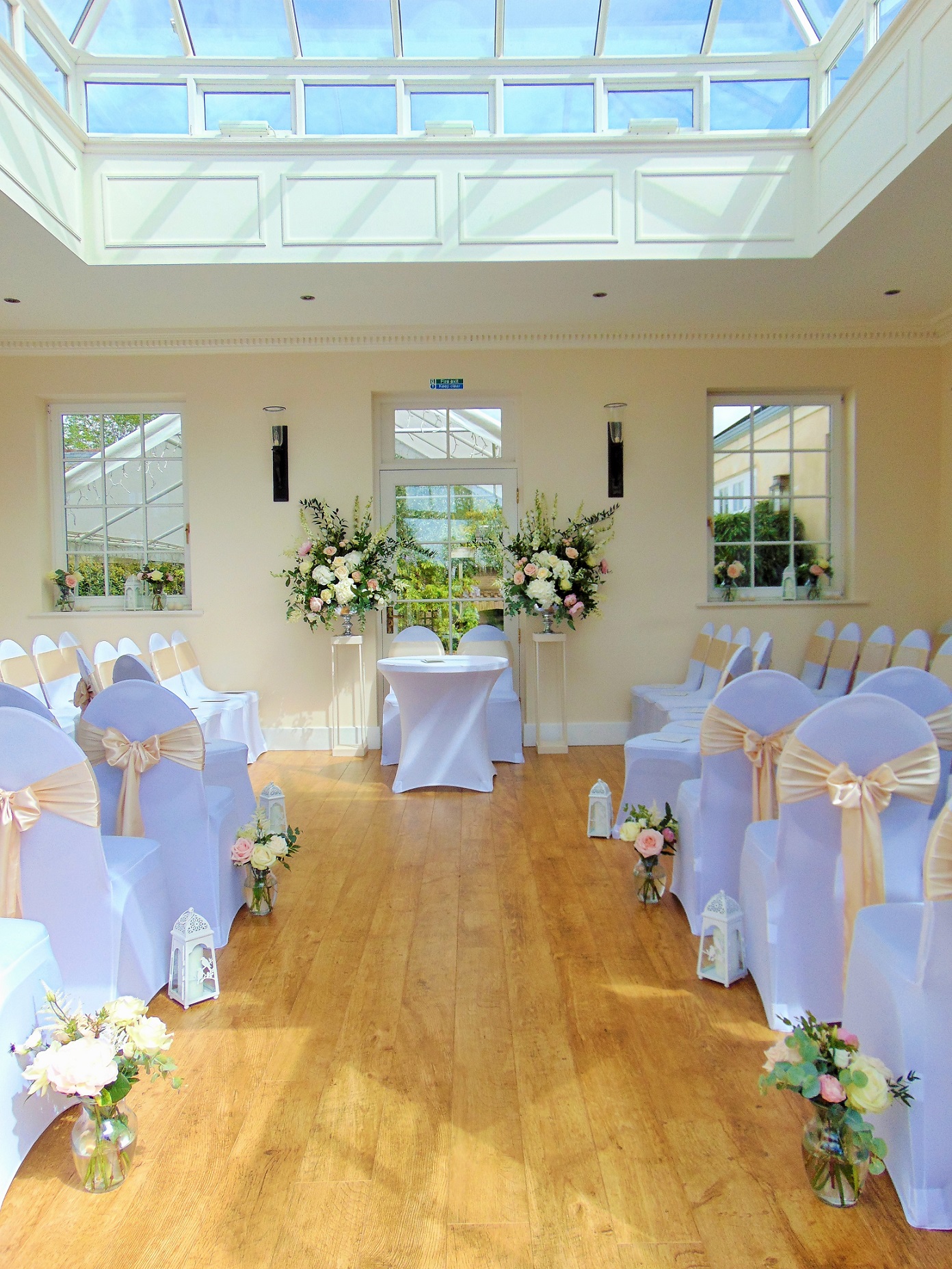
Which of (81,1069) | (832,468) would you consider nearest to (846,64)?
(832,468)

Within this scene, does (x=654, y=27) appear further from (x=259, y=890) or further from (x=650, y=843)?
(x=259, y=890)

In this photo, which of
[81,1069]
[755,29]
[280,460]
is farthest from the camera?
[280,460]

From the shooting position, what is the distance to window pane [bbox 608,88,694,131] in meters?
5.32

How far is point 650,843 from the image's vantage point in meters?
3.33

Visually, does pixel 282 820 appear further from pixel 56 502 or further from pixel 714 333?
pixel 714 333

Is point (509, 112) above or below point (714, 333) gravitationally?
above

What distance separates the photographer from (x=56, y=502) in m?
6.76

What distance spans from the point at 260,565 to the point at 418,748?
7.32 feet

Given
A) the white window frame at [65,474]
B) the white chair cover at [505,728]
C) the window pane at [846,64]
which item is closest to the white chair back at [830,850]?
the white chair cover at [505,728]

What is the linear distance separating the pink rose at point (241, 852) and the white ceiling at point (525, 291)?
3305 mm

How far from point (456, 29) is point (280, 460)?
9.93 feet

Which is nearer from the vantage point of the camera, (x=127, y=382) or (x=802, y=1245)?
(x=802, y=1245)

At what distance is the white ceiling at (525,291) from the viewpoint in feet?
15.9

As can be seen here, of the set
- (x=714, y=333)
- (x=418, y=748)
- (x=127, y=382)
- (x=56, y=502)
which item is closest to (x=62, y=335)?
(x=127, y=382)
